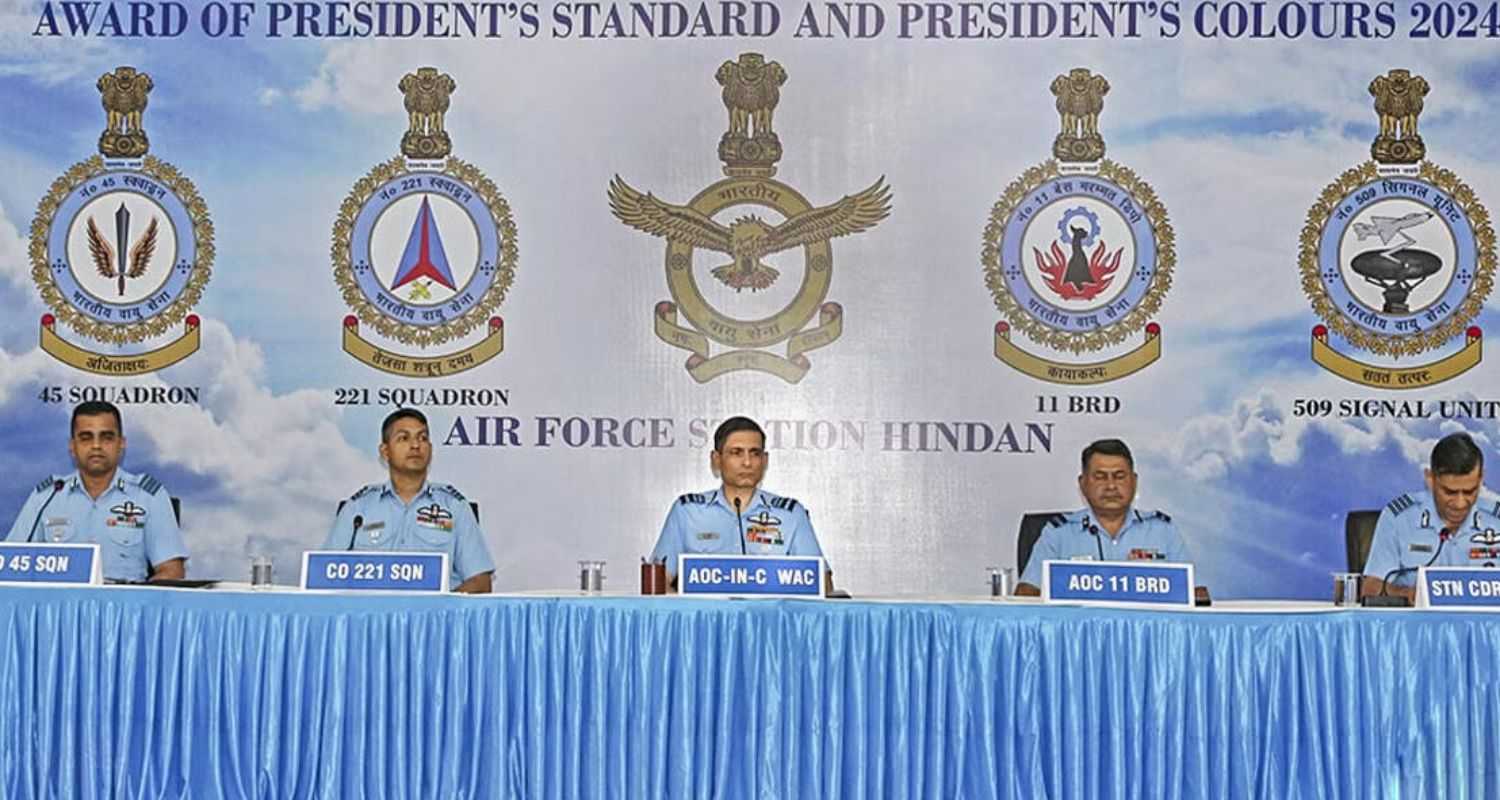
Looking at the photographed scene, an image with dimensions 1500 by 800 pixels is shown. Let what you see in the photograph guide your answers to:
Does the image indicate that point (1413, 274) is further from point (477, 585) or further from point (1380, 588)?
point (477, 585)

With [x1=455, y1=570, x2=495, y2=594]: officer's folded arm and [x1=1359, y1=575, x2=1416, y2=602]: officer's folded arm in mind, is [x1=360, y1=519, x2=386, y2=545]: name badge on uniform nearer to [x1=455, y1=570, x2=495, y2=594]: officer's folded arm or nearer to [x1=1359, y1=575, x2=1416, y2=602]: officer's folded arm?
[x1=455, y1=570, x2=495, y2=594]: officer's folded arm

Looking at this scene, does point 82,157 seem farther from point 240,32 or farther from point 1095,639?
point 1095,639

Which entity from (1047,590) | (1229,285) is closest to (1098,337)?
(1229,285)

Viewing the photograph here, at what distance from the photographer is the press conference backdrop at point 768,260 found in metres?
5.20

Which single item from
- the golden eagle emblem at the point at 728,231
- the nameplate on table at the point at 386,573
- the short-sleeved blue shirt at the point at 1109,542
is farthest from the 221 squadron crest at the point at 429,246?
the nameplate on table at the point at 386,573

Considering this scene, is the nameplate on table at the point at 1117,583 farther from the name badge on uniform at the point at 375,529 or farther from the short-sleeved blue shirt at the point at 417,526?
the name badge on uniform at the point at 375,529

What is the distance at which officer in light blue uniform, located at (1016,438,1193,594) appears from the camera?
4867 mm

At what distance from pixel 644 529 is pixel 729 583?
1.84 m

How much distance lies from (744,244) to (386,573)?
216cm

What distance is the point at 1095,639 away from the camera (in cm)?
318

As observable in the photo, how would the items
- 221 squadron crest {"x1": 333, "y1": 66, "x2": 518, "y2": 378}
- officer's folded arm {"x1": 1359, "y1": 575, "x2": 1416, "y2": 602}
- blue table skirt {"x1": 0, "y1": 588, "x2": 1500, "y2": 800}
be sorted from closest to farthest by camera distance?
blue table skirt {"x1": 0, "y1": 588, "x2": 1500, "y2": 800} → officer's folded arm {"x1": 1359, "y1": 575, "x2": 1416, "y2": 602} → 221 squadron crest {"x1": 333, "y1": 66, "x2": 518, "y2": 378}

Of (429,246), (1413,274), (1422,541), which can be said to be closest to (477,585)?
(429,246)

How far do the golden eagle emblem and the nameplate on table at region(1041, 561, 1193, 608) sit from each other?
2.09 m

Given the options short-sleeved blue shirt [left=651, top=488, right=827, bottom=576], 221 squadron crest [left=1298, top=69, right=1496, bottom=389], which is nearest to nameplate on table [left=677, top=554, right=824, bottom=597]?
short-sleeved blue shirt [left=651, top=488, right=827, bottom=576]
